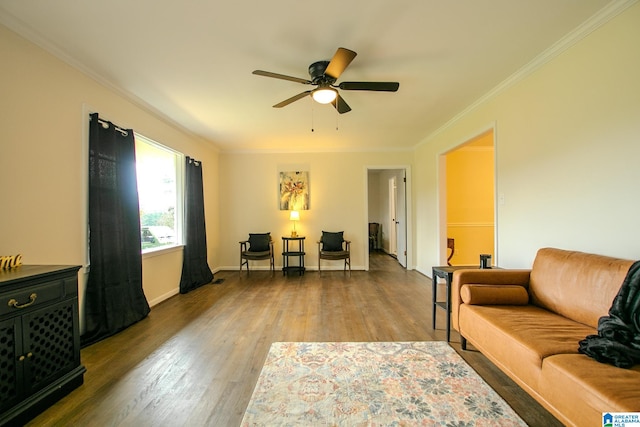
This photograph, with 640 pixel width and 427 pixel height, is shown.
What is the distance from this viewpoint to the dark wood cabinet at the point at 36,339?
1.41 meters

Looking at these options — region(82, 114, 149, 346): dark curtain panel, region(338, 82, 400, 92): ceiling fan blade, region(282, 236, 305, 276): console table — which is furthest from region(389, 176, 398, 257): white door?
region(82, 114, 149, 346): dark curtain panel

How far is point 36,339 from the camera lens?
156cm

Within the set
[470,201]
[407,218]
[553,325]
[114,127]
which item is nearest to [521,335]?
[553,325]

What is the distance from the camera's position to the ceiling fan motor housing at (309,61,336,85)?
2232mm

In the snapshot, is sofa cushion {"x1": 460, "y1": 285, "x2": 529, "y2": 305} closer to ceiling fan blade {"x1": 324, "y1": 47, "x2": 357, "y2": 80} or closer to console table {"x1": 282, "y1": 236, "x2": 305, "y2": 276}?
ceiling fan blade {"x1": 324, "y1": 47, "x2": 357, "y2": 80}

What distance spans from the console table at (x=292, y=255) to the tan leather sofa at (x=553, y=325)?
127 inches

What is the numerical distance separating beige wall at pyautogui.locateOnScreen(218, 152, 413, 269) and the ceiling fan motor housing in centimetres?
314

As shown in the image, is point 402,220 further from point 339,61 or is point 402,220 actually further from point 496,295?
point 339,61

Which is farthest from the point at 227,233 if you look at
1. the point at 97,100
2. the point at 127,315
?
the point at 97,100

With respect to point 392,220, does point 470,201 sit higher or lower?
higher

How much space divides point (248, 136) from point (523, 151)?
3.84 meters

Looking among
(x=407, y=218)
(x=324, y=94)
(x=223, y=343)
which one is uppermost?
(x=324, y=94)

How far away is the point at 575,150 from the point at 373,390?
7.69 ft

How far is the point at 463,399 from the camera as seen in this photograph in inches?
62.5
